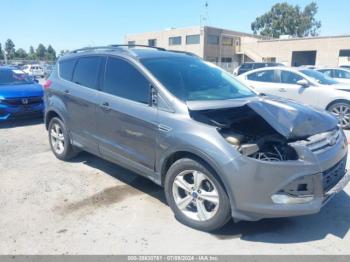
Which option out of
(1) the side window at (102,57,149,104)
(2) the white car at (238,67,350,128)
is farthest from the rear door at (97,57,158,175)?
(2) the white car at (238,67,350,128)

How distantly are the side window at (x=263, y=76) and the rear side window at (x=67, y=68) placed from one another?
21.0ft

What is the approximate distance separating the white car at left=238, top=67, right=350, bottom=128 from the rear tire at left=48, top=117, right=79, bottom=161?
181 inches

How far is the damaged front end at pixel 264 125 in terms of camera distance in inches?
126

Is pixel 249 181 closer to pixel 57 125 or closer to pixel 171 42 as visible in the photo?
pixel 57 125

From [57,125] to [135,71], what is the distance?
230cm

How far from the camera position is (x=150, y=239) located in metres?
3.42

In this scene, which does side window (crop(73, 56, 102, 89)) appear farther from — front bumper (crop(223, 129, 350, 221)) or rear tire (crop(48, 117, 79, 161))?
front bumper (crop(223, 129, 350, 221))

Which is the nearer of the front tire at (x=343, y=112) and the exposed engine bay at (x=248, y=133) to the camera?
the exposed engine bay at (x=248, y=133)

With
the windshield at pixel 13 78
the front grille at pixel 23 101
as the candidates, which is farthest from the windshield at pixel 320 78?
the windshield at pixel 13 78

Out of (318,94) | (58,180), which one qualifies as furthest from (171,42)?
(58,180)

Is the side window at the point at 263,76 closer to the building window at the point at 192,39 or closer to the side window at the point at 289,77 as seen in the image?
the side window at the point at 289,77

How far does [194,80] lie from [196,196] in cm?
154

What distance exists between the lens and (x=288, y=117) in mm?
3402

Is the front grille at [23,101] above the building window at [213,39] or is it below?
below
